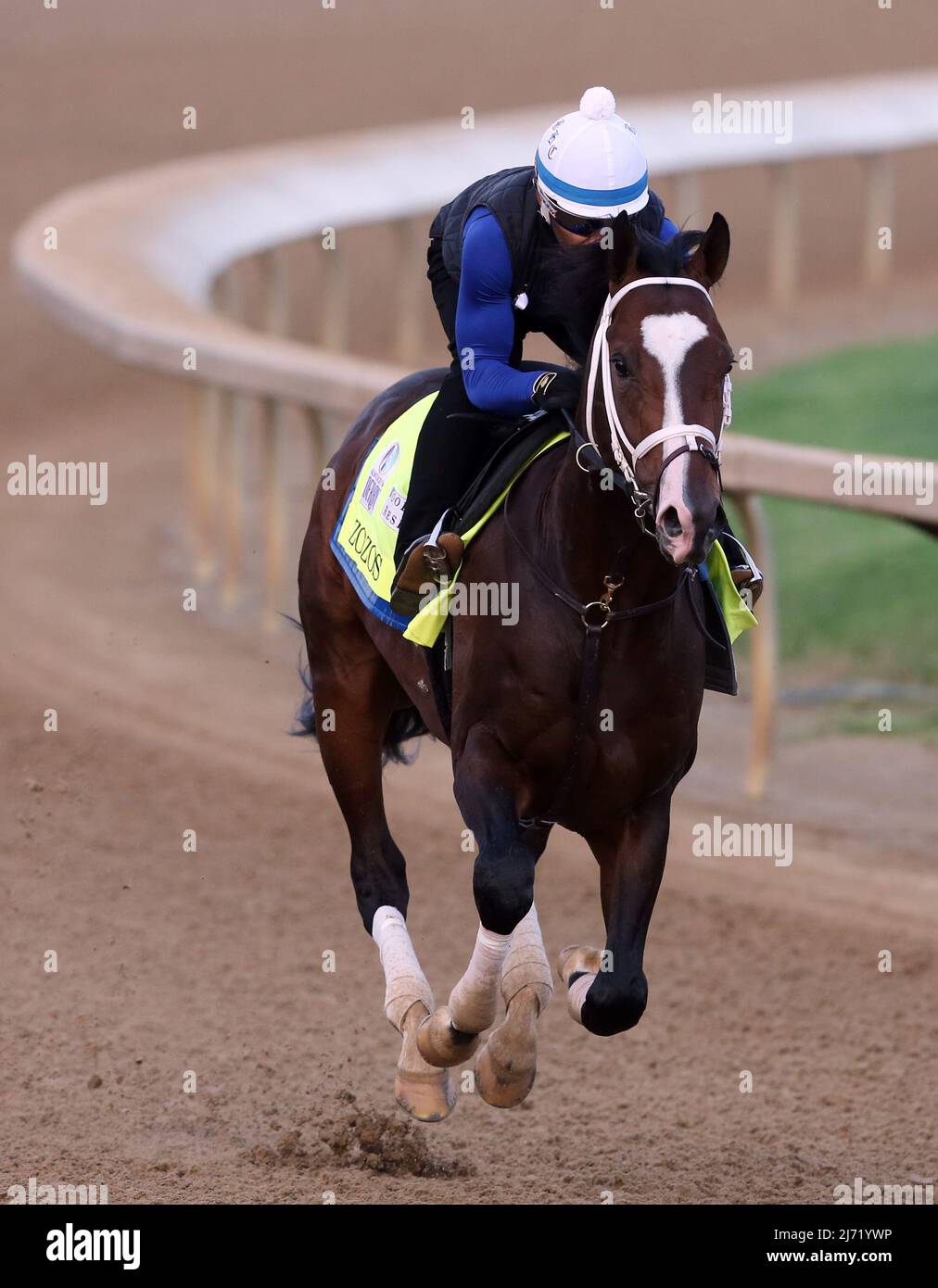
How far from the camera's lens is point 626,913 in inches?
182

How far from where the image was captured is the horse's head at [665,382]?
3891 mm

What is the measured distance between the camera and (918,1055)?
19.8 ft

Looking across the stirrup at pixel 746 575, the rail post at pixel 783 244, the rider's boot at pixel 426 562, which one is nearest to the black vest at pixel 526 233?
the rider's boot at pixel 426 562

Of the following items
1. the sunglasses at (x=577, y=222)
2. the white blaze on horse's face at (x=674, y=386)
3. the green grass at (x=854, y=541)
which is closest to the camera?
the white blaze on horse's face at (x=674, y=386)

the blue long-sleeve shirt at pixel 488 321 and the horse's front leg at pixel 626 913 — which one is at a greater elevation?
the blue long-sleeve shirt at pixel 488 321

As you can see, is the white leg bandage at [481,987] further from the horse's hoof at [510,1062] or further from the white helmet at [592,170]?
the white helmet at [592,170]

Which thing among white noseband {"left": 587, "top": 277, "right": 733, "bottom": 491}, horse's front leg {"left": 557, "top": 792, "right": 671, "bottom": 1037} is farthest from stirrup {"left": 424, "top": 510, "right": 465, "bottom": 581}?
horse's front leg {"left": 557, "top": 792, "right": 671, "bottom": 1037}

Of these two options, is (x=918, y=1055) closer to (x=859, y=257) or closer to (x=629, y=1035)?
(x=629, y=1035)

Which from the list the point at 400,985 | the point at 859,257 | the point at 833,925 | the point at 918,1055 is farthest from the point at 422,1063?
the point at 859,257

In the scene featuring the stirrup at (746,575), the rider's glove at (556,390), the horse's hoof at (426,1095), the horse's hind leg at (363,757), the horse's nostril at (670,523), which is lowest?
the horse's hoof at (426,1095)

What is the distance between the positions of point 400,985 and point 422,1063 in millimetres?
233

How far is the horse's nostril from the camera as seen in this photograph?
3887 millimetres

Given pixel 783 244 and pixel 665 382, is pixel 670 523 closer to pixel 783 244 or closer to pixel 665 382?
pixel 665 382

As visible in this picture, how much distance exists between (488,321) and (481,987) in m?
1.48
